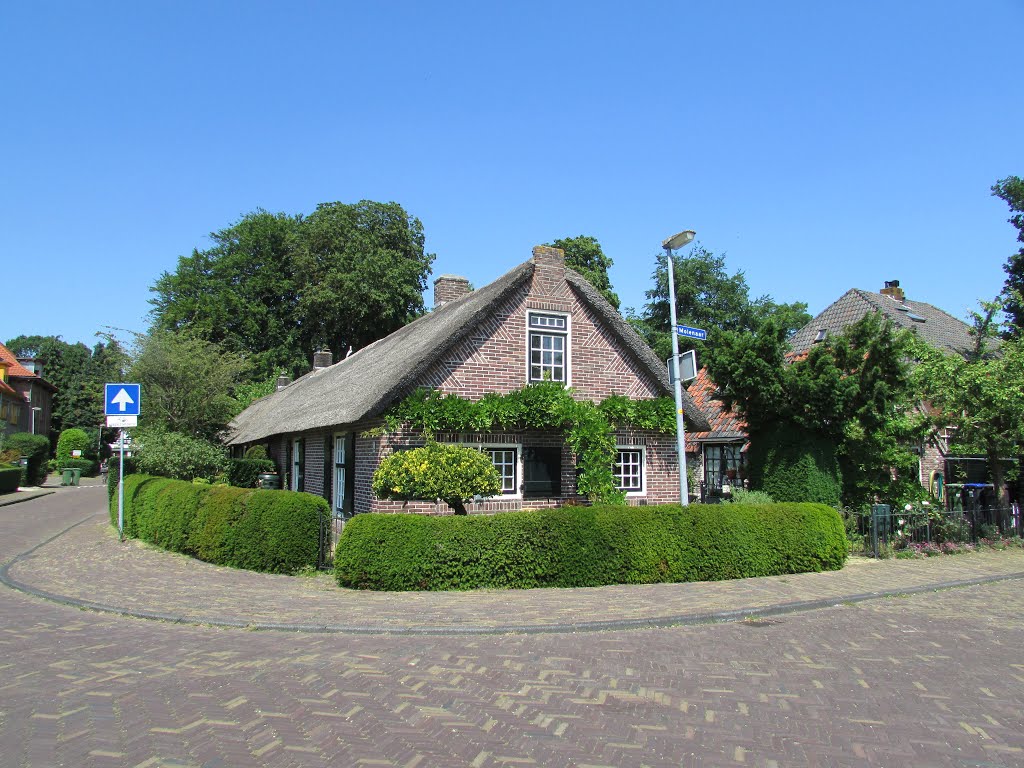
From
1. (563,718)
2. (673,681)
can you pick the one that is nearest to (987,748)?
(673,681)

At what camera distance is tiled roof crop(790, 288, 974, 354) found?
25.9m

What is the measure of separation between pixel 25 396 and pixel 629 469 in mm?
54871

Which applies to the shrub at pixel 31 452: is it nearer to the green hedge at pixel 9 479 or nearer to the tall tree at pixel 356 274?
the green hedge at pixel 9 479

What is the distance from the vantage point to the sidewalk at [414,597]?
821cm

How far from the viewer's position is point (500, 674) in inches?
248

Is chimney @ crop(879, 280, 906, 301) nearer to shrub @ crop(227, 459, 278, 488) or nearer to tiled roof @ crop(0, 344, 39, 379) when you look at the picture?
shrub @ crop(227, 459, 278, 488)

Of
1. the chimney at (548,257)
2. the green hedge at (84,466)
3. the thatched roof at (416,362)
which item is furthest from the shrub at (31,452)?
the chimney at (548,257)

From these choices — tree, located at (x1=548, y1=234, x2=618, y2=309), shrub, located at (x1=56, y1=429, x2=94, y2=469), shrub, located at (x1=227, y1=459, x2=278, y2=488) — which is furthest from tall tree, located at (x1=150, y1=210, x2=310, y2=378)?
shrub, located at (x1=227, y1=459, x2=278, y2=488)

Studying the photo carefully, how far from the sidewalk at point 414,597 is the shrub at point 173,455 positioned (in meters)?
6.42

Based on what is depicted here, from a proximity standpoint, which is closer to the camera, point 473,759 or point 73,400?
point 473,759

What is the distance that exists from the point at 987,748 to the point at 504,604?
217 inches

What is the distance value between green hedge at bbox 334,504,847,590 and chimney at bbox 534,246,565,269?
6.87 m

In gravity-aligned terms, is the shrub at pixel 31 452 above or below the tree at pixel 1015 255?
below

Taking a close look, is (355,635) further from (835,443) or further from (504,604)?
(835,443)
